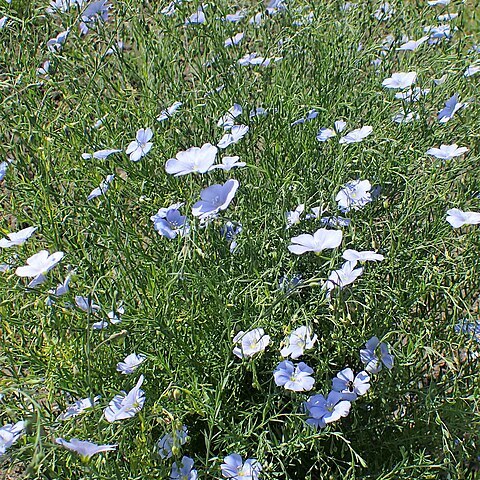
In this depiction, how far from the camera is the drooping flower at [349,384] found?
186cm

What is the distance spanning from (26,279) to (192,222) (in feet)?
2.67

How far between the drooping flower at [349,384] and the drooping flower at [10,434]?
2.73 feet

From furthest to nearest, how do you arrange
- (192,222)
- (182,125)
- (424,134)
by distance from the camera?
(182,125), (424,134), (192,222)

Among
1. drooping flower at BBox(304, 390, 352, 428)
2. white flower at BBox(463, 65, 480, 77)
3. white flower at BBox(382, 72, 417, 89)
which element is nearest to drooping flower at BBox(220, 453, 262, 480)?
drooping flower at BBox(304, 390, 352, 428)

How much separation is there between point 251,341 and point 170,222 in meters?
0.45

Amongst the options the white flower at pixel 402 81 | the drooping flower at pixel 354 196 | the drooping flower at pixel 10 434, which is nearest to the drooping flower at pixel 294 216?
the drooping flower at pixel 354 196

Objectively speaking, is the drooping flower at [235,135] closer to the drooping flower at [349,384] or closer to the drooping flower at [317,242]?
the drooping flower at [317,242]

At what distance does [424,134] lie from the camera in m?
2.42

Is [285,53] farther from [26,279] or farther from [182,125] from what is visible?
[26,279]

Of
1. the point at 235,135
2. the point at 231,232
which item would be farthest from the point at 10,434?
the point at 235,135

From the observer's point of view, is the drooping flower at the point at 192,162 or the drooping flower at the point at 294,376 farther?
the drooping flower at the point at 192,162

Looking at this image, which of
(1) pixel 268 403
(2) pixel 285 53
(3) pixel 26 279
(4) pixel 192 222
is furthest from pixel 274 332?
(2) pixel 285 53

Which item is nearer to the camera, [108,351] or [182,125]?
[108,351]

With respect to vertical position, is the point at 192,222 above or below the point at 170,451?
above
